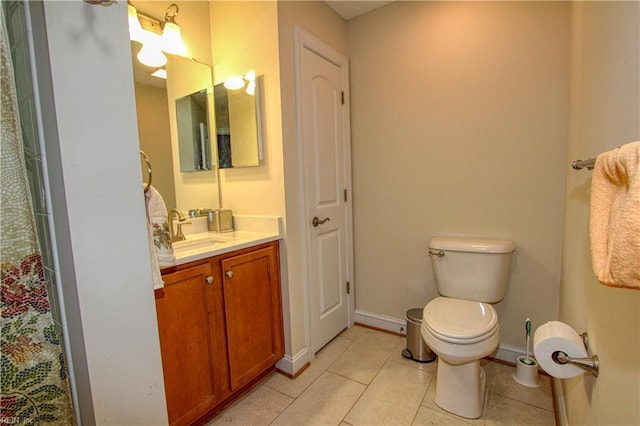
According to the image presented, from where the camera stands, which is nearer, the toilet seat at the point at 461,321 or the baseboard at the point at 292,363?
the toilet seat at the point at 461,321

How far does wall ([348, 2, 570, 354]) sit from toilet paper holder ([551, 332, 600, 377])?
917 mm

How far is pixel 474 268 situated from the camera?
1.69 meters

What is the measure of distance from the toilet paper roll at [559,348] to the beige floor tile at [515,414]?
70cm

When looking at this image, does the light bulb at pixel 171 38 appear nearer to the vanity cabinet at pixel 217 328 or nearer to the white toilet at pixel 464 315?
the vanity cabinet at pixel 217 328

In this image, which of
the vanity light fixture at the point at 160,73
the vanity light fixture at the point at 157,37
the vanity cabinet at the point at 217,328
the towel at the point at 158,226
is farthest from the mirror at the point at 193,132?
the towel at the point at 158,226

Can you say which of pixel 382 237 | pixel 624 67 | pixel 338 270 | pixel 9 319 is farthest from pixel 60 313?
pixel 382 237

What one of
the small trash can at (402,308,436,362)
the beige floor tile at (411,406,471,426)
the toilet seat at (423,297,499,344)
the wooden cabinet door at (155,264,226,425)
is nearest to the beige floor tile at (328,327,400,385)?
the small trash can at (402,308,436,362)

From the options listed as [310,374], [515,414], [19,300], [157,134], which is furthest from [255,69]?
[515,414]

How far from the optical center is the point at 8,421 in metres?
0.60

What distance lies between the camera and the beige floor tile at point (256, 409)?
145 cm

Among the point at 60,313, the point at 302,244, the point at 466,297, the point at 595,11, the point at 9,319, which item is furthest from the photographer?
the point at 302,244

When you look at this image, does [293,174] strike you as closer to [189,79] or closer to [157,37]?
[189,79]

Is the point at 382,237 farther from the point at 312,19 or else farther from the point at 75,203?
the point at 75,203

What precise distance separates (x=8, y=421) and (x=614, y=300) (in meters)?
1.35
